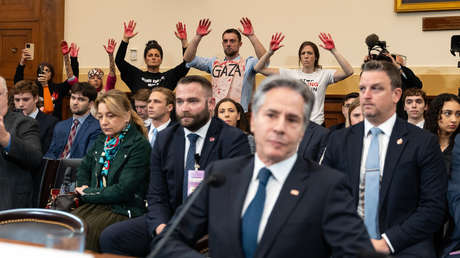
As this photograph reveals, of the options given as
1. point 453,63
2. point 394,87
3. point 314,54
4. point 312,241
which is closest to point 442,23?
point 453,63

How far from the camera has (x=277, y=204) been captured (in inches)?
65.8

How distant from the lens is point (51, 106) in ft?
20.6

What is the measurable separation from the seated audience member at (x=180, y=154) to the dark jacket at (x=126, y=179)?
8.5 inches

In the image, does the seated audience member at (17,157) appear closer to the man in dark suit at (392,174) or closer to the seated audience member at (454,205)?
the man in dark suit at (392,174)

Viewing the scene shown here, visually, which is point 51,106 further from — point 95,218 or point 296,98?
point 296,98

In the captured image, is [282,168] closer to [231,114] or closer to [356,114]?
[356,114]

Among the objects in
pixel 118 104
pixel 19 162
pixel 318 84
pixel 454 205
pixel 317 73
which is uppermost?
pixel 317 73

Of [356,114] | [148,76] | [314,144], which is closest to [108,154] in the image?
[314,144]

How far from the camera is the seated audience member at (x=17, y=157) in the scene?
3111mm

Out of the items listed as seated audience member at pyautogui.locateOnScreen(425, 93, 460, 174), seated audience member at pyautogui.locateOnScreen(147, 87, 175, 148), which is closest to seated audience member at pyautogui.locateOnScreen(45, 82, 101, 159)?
seated audience member at pyautogui.locateOnScreen(147, 87, 175, 148)

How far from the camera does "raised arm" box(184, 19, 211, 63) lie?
5.45 metres

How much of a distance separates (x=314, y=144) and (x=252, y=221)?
211 centimetres

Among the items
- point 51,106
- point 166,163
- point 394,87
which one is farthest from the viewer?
point 51,106

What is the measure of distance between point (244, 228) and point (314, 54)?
403 cm
